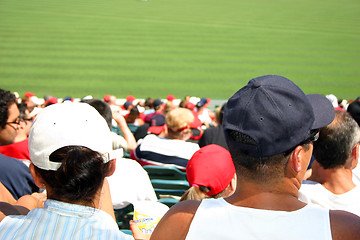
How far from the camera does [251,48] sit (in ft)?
60.4

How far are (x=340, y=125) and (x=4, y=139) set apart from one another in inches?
87.7

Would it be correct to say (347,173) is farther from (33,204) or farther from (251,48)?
(251,48)

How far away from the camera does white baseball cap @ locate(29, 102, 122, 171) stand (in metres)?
1.33

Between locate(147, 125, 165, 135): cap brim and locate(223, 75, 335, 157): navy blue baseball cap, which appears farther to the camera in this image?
locate(147, 125, 165, 135): cap brim

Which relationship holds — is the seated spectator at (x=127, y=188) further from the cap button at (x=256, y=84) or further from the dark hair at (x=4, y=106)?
the cap button at (x=256, y=84)

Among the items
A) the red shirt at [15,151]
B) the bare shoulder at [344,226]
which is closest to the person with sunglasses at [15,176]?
the red shirt at [15,151]

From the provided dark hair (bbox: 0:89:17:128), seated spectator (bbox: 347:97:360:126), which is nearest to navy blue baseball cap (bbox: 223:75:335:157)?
dark hair (bbox: 0:89:17:128)

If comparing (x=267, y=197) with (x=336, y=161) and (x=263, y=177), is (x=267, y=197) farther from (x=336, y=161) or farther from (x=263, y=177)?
(x=336, y=161)

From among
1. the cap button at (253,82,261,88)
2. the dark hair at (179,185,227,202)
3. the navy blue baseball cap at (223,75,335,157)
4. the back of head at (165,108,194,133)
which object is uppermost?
the cap button at (253,82,261,88)

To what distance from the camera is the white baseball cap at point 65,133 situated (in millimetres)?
1328

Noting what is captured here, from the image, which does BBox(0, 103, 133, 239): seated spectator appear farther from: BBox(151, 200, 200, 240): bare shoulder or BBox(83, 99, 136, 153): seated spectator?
BBox(83, 99, 136, 153): seated spectator

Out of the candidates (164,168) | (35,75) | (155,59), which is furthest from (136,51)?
(164,168)

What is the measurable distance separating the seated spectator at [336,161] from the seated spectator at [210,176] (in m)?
0.37

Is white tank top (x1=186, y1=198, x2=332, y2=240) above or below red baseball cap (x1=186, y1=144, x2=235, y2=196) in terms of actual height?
above
